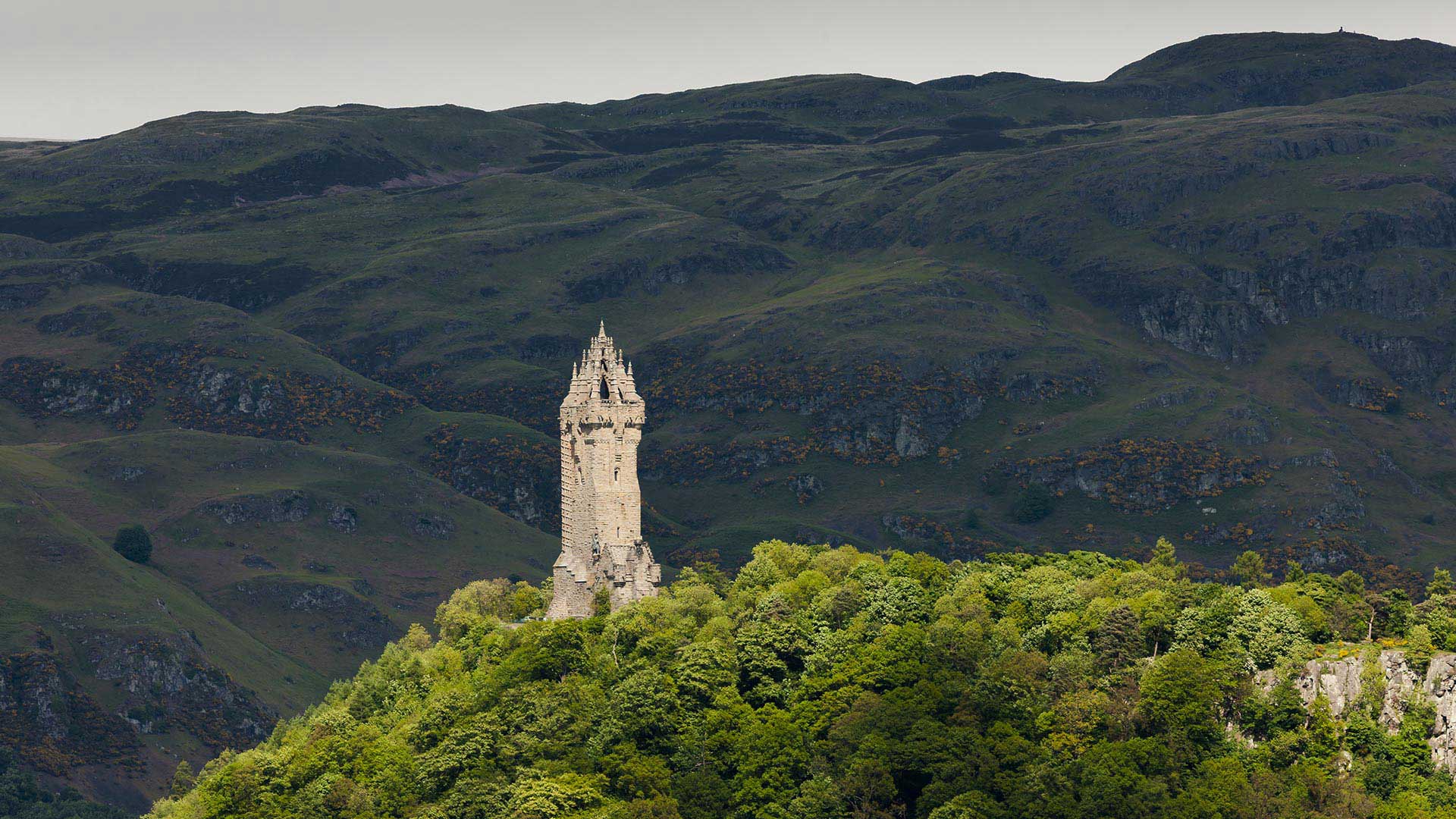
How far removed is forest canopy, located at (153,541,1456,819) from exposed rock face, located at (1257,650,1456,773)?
0.66 m

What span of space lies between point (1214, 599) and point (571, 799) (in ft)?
152

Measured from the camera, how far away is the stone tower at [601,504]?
158 meters

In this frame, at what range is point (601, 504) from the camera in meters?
158

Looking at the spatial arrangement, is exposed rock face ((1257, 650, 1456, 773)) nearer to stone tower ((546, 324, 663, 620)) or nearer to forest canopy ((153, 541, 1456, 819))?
forest canopy ((153, 541, 1456, 819))

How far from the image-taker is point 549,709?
5664 inches

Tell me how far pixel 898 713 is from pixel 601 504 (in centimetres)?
3270

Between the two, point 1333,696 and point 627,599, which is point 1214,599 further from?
point 627,599

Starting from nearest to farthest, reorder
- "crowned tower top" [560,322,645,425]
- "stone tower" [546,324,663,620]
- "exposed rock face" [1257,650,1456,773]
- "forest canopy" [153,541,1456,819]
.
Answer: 1. "exposed rock face" [1257,650,1456,773]
2. "forest canopy" [153,541,1456,819]
3. "stone tower" [546,324,663,620]
4. "crowned tower top" [560,322,645,425]

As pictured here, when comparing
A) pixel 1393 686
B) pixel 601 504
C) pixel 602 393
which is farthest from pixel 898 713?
pixel 602 393

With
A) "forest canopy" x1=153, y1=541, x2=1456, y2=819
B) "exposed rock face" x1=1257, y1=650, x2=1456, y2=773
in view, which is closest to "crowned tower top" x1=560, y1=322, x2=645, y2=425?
"forest canopy" x1=153, y1=541, x2=1456, y2=819

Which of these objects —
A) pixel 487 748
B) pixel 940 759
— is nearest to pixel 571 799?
pixel 487 748

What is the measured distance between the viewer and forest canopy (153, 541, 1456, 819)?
127 metres

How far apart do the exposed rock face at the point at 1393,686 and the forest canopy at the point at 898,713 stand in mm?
663

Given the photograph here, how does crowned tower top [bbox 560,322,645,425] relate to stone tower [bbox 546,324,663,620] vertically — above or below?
above
